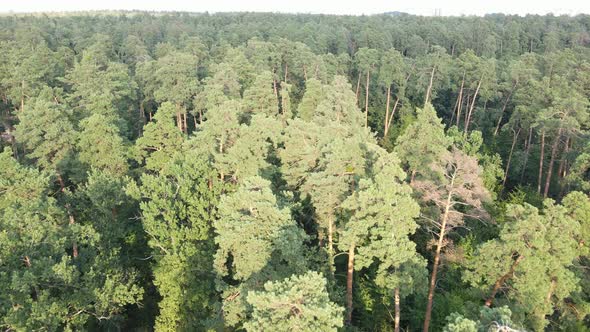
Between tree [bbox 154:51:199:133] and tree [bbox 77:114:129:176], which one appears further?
tree [bbox 154:51:199:133]

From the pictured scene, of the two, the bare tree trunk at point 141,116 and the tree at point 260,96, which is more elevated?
the tree at point 260,96

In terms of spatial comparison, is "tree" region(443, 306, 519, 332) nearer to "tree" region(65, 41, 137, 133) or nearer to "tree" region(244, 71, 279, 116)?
"tree" region(244, 71, 279, 116)

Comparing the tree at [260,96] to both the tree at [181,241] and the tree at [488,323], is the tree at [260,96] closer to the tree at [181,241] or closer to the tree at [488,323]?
the tree at [181,241]

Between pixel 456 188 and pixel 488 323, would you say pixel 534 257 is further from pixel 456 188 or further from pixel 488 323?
pixel 488 323

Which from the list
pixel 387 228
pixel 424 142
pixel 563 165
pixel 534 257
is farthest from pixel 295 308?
pixel 563 165

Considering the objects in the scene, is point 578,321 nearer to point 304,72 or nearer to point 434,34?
point 304,72

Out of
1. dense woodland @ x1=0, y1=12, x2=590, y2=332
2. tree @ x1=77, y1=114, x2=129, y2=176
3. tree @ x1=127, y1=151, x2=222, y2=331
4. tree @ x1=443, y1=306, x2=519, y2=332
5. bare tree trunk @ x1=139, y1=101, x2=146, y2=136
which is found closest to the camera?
tree @ x1=443, y1=306, x2=519, y2=332

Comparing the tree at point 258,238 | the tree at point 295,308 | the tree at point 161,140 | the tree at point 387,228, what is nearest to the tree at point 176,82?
the tree at point 161,140

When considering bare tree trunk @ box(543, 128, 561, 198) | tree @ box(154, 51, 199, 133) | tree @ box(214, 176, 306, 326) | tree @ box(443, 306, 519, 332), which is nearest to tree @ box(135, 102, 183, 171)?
tree @ box(154, 51, 199, 133)
